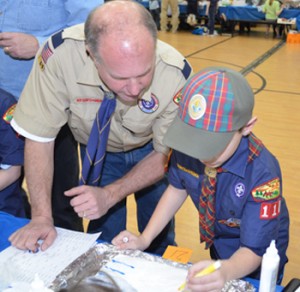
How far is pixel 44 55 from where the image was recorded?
59.8 inches

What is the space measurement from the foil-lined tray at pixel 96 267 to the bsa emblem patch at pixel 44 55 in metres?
0.65

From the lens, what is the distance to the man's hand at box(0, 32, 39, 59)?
1686 millimetres

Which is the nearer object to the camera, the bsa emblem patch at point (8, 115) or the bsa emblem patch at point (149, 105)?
the bsa emblem patch at point (149, 105)

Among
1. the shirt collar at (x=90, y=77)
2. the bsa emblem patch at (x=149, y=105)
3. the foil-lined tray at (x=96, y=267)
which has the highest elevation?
the shirt collar at (x=90, y=77)

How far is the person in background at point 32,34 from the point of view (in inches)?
67.9

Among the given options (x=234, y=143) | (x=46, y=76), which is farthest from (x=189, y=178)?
(x=46, y=76)

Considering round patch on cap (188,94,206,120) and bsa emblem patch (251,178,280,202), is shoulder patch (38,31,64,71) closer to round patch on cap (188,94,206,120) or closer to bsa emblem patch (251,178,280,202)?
round patch on cap (188,94,206,120)

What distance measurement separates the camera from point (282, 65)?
6.56 m

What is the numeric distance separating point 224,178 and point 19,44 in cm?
97

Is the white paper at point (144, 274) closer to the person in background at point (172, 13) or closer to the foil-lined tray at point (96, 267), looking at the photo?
the foil-lined tray at point (96, 267)

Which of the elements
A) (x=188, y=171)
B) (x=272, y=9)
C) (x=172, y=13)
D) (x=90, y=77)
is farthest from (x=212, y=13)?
(x=188, y=171)

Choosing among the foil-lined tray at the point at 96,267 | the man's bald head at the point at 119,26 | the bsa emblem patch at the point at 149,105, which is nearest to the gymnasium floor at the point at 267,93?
the bsa emblem patch at the point at 149,105

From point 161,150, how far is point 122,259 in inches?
21.0

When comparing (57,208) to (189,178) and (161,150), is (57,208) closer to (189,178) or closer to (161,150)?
(161,150)
